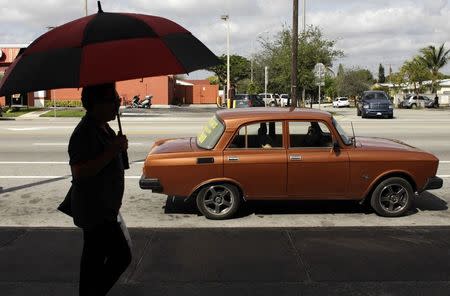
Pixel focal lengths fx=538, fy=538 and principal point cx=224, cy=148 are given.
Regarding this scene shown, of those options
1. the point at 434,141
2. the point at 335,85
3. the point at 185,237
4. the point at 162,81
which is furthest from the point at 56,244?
the point at 335,85

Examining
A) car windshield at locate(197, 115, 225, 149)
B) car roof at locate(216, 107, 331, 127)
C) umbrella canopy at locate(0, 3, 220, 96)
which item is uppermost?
umbrella canopy at locate(0, 3, 220, 96)

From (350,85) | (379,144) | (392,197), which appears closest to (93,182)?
(392,197)

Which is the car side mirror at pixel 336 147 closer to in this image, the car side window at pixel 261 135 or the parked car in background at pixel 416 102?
the car side window at pixel 261 135

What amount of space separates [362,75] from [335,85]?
27.3 feet

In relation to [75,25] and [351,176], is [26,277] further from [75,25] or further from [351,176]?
[351,176]

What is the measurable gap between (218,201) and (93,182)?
Result: 3.46 metres

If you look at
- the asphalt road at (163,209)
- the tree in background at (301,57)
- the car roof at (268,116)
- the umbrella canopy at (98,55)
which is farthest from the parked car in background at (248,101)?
the umbrella canopy at (98,55)

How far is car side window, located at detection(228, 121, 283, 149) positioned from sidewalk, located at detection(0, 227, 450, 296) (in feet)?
3.84

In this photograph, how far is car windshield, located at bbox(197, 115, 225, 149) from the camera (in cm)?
661

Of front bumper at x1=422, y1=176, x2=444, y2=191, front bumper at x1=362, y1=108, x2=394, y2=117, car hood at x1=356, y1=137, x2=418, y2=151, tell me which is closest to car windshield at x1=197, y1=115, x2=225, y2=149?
car hood at x1=356, y1=137, x2=418, y2=151

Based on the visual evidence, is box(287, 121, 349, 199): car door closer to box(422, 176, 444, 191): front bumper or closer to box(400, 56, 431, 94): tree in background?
box(422, 176, 444, 191): front bumper

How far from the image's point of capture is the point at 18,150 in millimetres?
13500

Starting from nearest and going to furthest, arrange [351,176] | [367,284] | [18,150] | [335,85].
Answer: [367,284], [351,176], [18,150], [335,85]

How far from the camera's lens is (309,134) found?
21.9 feet
